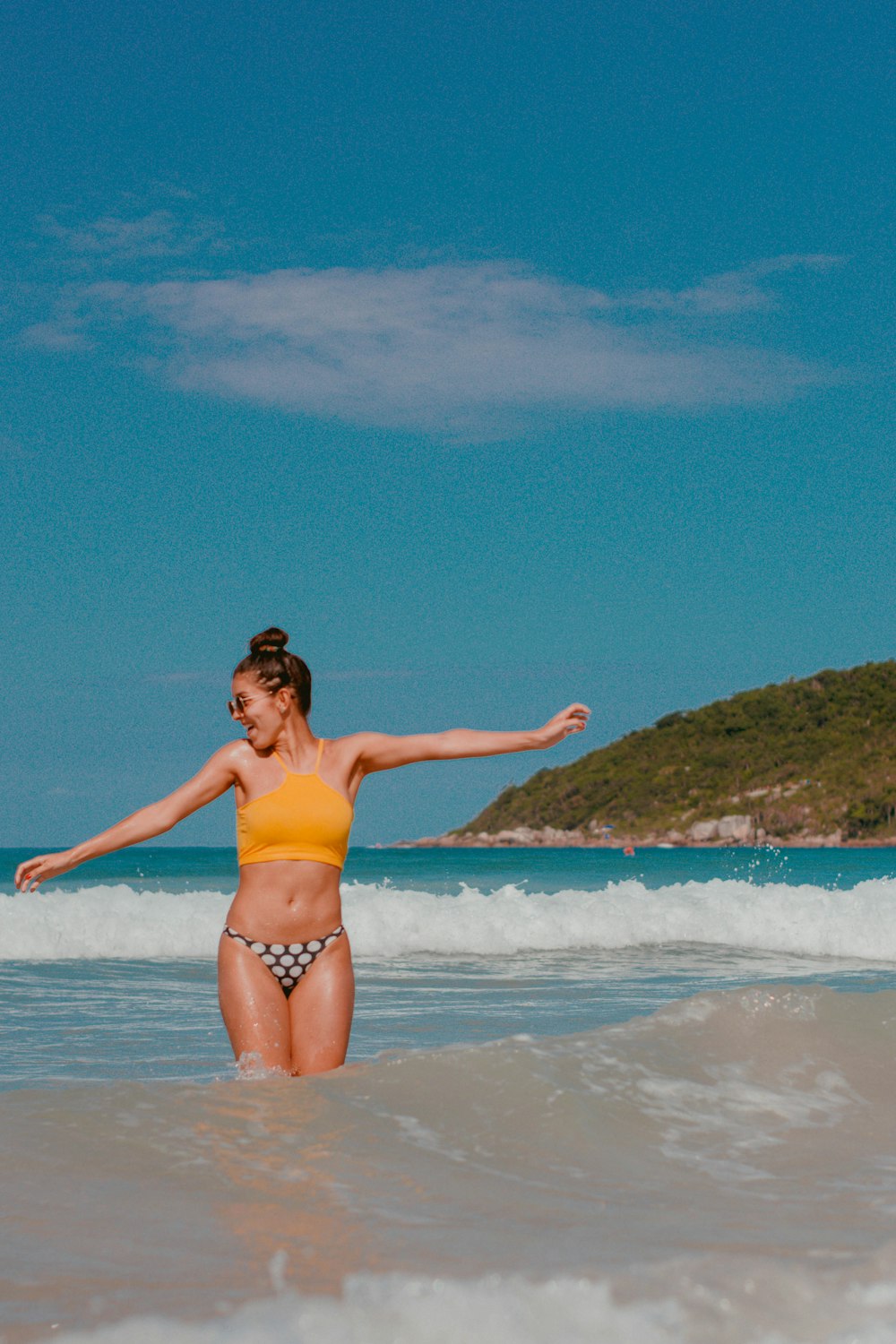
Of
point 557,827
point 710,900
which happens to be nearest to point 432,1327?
point 710,900

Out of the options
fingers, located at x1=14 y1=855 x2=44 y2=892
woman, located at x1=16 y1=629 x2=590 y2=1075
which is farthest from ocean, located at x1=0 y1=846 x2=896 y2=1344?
fingers, located at x1=14 y1=855 x2=44 y2=892

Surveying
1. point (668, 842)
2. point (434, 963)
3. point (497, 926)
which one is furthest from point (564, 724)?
point (668, 842)

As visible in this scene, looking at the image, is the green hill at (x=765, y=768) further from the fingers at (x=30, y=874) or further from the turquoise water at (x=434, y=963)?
the fingers at (x=30, y=874)

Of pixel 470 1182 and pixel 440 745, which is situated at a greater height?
pixel 440 745

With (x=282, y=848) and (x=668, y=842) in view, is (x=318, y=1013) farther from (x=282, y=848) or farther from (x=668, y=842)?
(x=668, y=842)

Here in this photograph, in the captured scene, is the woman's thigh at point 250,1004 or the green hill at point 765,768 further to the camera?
the green hill at point 765,768

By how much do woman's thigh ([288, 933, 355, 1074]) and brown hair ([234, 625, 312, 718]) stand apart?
1086 mm

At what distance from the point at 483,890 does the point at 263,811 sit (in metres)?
32.5

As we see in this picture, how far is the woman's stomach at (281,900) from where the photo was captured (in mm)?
5168

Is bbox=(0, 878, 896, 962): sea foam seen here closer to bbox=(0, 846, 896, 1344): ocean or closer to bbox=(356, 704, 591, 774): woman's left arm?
bbox=(0, 846, 896, 1344): ocean

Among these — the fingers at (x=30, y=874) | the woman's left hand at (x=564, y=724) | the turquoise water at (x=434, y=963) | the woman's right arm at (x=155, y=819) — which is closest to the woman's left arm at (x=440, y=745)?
the woman's left hand at (x=564, y=724)

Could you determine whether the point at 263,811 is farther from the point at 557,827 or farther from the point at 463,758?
the point at 557,827

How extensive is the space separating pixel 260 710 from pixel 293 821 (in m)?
0.48

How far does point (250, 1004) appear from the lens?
5.17 metres
